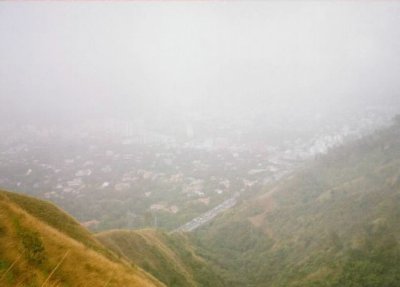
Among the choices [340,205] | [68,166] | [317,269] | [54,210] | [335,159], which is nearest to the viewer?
[54,210]

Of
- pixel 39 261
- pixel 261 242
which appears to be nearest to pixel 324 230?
pixel 261 242

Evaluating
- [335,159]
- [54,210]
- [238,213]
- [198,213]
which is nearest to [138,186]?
[198,213]

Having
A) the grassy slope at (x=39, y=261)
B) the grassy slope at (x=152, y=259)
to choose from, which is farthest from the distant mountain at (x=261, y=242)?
the grassy slope at (x=152, y=259)

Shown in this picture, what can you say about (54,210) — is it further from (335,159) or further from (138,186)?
(138,186)

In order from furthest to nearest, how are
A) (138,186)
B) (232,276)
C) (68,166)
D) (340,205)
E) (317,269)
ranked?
(68,166)
(138,186)
(340,205)
(232,276)
(317,269)

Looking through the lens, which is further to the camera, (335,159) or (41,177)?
(41,177)

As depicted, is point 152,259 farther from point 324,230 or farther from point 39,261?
point 324,230

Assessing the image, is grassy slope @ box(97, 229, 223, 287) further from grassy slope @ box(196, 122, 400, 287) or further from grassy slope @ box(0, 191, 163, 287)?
grassy slope @ box(0, 191, 163, 287)

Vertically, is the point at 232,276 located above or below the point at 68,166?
below

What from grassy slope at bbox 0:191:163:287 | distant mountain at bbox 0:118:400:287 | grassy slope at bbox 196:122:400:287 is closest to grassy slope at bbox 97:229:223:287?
distant mountain at bbox 0:118:400:287
